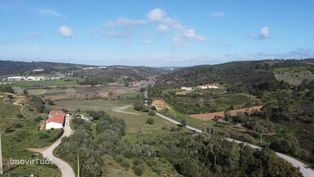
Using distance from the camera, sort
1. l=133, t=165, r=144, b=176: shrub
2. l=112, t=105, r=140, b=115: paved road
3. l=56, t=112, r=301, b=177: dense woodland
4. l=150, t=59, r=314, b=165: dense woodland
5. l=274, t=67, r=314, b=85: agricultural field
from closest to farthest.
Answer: l=133, t=165, r=144, b=176: shrub → l=56, t=112, r=301, b=177: dense woodland → l=150, t=59, r=314, b=165: dense woodland → l=112, t=105, r=140, b=115: paved road → l=274, t=67, r=314, b=85: agricultural field

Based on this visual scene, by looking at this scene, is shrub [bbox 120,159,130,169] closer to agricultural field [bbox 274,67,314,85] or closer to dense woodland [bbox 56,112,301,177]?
dense woodland [bbox 56,112,301,177]

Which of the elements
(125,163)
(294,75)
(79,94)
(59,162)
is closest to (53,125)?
(125,163)

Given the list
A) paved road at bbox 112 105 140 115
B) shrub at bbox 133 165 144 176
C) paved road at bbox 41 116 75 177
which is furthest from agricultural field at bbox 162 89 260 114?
shrub at bbox 133 165 144 176

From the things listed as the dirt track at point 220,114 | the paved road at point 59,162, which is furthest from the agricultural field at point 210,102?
the paved road at point 59,162

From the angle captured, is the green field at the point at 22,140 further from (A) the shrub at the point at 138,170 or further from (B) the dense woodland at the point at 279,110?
(B) the dense woodland at the point at 279,110

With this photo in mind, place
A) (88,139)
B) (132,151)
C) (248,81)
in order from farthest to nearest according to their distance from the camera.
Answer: (248,81) < (88,139) < (132,151)

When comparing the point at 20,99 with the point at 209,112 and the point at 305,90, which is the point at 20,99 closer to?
the point at 209,112

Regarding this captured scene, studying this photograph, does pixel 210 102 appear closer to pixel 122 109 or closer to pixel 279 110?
pixel 279 110

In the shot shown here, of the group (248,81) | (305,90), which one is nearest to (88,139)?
(305,90)
